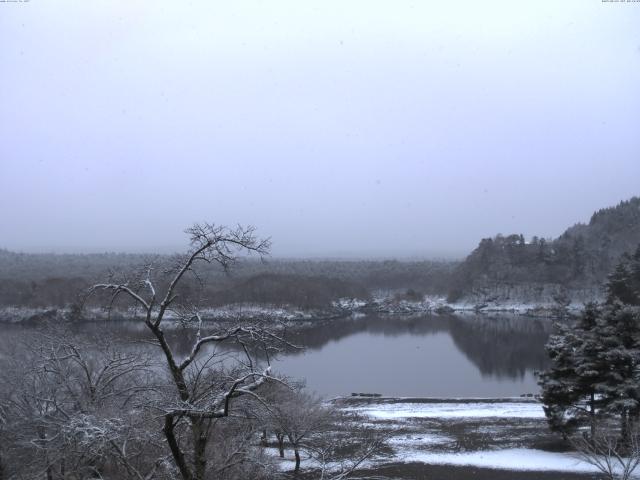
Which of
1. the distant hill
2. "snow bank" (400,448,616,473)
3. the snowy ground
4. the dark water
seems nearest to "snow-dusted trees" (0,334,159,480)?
the dark water

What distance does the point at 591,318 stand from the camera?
14.6m

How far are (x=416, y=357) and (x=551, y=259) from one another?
4836 centimetres

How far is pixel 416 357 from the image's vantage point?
3669 centimetres

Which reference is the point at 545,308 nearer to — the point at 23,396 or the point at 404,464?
the point at 404,464

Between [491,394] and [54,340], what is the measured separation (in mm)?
20581

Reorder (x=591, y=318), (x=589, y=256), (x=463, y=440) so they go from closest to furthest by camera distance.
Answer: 1. (x=591, y=318)
2. (x=463, y=440)
3. (x=589, y=256)

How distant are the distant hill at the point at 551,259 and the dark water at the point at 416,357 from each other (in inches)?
792

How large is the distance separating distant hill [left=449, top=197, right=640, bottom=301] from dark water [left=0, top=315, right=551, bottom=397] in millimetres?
20117

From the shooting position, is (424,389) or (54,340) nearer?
(54,340)

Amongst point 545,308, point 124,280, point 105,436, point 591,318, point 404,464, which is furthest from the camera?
point 545,308

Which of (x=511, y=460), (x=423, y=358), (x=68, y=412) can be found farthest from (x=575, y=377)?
(x=423, y=358)

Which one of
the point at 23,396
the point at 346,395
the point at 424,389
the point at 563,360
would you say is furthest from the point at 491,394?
the point at 23,396

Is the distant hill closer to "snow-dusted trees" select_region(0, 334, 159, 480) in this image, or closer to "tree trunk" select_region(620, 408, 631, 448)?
"tree trunk" select_region(620, 408, 631, 448)

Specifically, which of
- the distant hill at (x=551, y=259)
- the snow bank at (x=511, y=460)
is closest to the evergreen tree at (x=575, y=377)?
the snow bank at (x=511, y=460)
